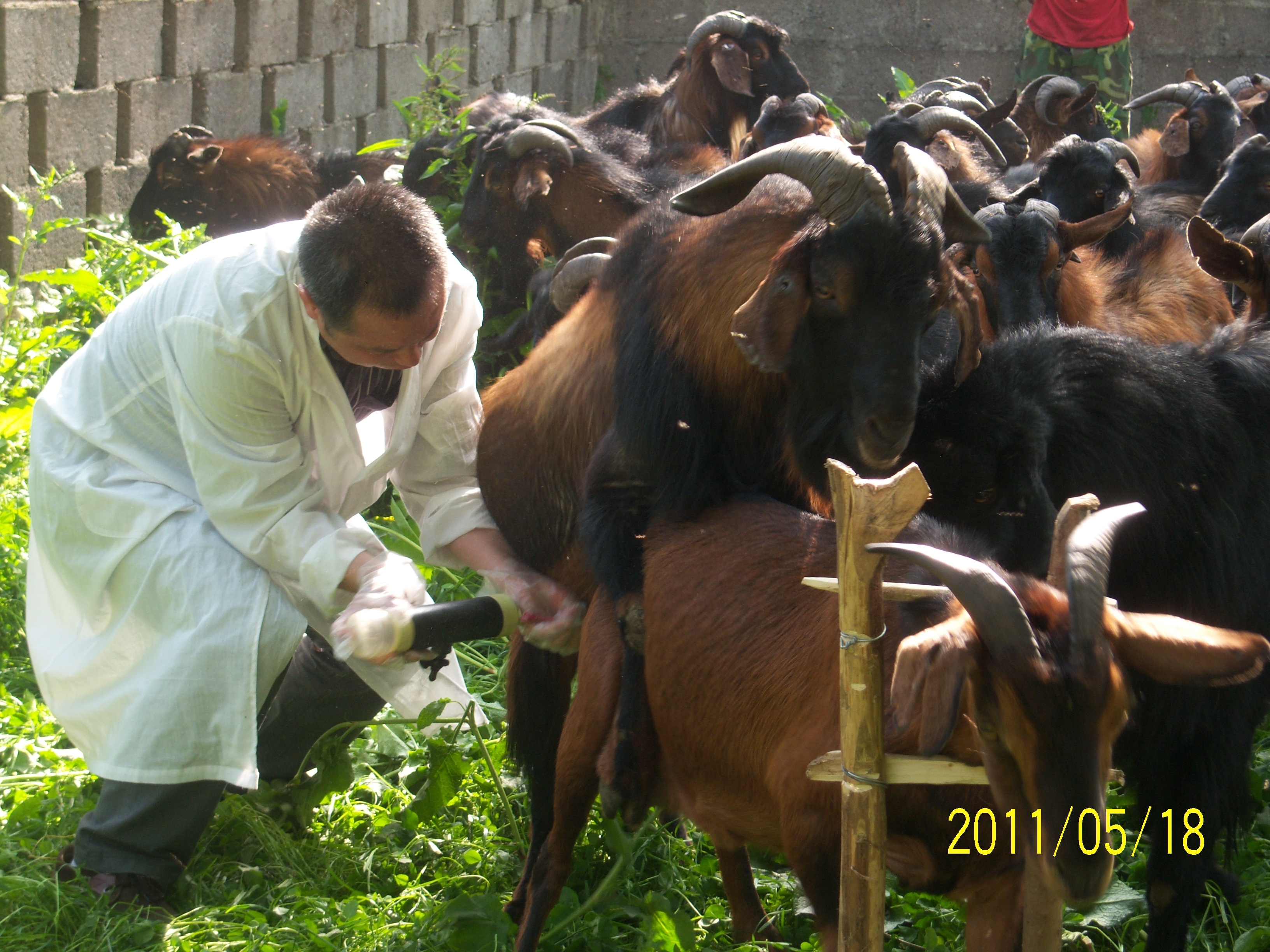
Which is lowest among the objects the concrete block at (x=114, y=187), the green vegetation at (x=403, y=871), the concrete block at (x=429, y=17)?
the green vegetation at (x=403, y=871)

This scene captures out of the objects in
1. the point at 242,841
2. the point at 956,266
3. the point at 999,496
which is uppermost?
the point at 956,266

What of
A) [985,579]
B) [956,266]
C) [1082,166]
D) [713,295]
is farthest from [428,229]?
[1082,166]

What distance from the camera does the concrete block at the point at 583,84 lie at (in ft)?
50.7

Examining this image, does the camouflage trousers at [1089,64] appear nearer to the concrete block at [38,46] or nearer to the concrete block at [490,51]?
the concrete block at [490,51]

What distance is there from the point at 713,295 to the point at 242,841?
7.75ft

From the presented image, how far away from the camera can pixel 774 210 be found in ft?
10.8

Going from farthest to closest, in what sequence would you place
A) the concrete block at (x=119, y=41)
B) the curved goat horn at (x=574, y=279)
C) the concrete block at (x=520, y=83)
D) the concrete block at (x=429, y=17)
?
the concrete block at (x=520, y=83) → the concrete block at (x=429, y=17) → the concrete block at (x=119, y=41) → the curved goat horn at (x=574, y=279)

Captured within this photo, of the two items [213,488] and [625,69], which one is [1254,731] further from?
[625,69]

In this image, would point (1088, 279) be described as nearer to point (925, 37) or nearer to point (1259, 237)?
point (1259, 237)

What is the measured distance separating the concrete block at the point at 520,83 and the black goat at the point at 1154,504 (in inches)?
442

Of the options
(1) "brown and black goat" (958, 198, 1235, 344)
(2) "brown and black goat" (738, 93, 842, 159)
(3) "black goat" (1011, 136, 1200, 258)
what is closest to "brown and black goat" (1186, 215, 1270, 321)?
(1) "brown and black goat" (958, 198, 1235, 344)

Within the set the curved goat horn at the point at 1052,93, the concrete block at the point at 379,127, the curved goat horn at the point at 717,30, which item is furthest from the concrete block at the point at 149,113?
the curved goat horn at the point at 1052,93

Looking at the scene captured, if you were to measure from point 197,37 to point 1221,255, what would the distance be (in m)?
7.24

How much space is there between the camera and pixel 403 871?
4.00m
